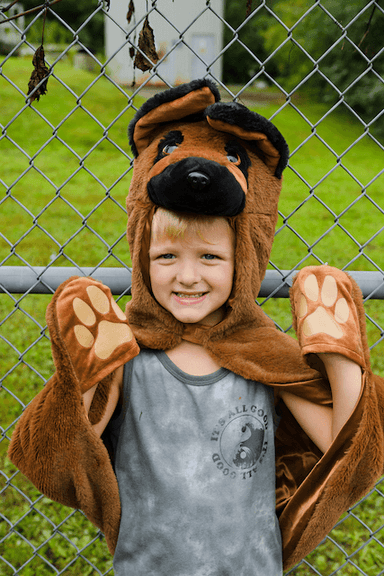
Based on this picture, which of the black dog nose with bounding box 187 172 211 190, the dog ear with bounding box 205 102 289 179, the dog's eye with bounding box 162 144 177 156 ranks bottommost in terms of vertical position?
the black dog nose with bounding box 187 172 211 190

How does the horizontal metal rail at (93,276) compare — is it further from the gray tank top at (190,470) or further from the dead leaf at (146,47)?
the dead leaf at (146,47)

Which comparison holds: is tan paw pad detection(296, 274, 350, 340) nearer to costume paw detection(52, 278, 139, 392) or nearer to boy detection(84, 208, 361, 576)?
boy detection(84, 208, 361, 576)

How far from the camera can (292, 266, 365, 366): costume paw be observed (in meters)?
1.17

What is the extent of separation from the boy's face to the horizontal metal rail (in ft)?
0.76

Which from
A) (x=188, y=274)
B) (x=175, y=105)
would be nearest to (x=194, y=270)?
(x=188, y=274)

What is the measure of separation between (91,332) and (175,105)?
580 millimetres

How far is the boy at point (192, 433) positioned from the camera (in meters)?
1.24

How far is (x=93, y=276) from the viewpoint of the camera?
4.83 feet

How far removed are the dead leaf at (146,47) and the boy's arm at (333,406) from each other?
878mm

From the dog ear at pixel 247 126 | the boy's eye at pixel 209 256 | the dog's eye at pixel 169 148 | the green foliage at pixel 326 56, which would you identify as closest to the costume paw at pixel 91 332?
the boy's eye at pixel 209 256

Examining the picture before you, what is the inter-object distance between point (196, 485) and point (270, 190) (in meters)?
0.77

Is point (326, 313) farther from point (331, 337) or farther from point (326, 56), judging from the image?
point (326, 56)

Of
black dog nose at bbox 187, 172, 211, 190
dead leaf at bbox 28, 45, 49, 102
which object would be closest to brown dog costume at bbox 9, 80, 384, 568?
black dog nose at bbox 187, 172, 211, 190

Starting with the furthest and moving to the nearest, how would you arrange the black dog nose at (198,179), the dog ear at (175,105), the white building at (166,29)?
the white building at (166,29)
the dog ear at (175,105)
the black dog nose at (198,179)
